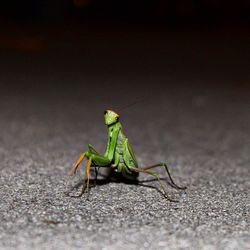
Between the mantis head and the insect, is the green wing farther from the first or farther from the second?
the mantis head

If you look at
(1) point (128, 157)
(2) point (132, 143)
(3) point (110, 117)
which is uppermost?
(2) point (132, 143)

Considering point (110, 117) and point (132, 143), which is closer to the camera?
point (110, 117)

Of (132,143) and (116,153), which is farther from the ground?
(132,143)

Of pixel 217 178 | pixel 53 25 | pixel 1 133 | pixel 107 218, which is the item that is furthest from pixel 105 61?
pixel 107 218

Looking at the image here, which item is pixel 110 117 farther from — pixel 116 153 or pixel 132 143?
pixel 132 143

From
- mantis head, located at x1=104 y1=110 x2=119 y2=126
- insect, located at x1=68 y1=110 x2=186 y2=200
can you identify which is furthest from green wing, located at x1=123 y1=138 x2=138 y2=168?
mantis head, located at x1=104 y1=110 x2=119 y2=126

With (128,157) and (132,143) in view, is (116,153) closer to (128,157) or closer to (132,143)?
(128,157)

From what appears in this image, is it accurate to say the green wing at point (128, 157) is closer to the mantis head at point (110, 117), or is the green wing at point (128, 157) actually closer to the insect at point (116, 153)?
the insect at point (116, 153)

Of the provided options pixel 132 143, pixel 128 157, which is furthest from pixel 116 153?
pixel 132 143

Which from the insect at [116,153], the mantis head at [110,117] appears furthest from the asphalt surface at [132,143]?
the mantis head at [110,117]
